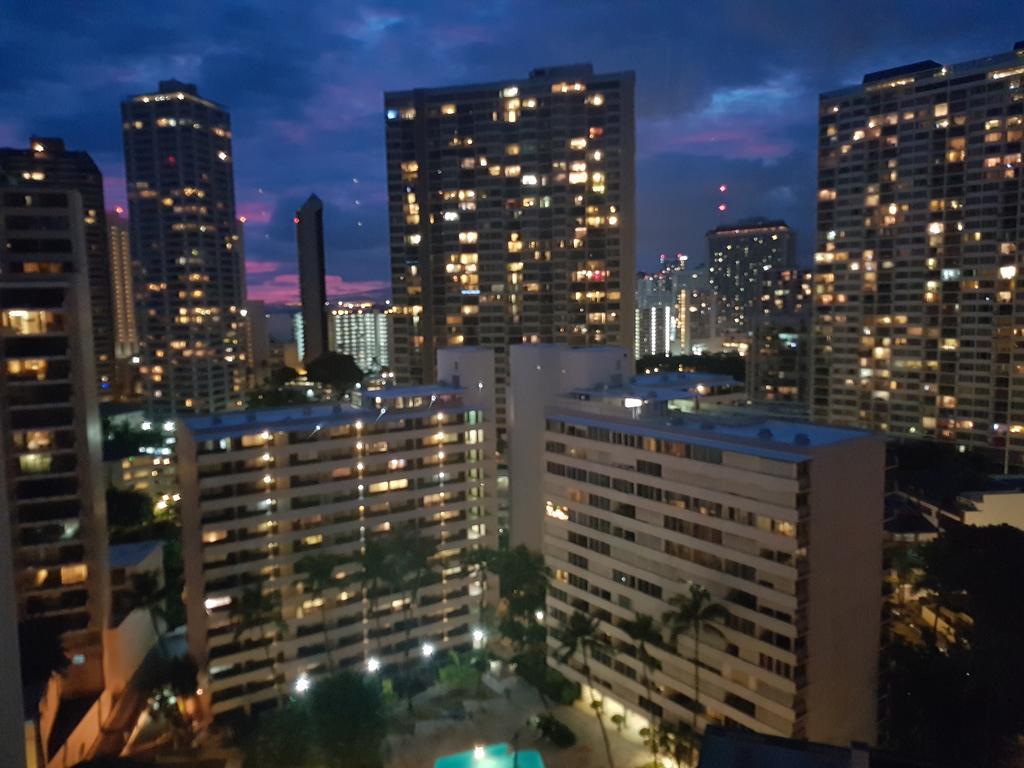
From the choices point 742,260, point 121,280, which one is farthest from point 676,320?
point 121,280

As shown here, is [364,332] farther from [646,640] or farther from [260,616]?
[646,640]

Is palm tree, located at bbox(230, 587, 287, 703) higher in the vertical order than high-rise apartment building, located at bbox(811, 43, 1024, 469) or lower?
lower

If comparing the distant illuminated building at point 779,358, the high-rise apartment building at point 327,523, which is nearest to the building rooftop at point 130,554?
the high-rise apartment building at point 327,523

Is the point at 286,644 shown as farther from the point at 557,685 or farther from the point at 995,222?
the point at 995,222

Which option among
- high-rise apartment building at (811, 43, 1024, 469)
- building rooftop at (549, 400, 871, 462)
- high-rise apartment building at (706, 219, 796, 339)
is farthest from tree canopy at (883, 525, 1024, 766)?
high-rise apartment building at (706, 219, 796, 339)

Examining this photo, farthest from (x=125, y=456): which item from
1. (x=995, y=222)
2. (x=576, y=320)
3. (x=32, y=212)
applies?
(x=995, y=222)

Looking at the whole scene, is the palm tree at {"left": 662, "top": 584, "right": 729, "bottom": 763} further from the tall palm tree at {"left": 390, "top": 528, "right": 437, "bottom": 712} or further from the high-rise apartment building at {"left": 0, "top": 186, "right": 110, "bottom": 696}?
the high-rise apartment building at {"left": 0, "top": 186, "right": 110, "bottom": 696}
